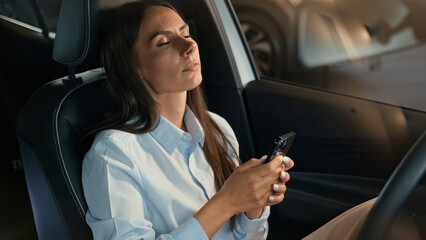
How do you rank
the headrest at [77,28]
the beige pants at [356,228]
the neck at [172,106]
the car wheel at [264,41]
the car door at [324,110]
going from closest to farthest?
1. the beige pants at [356,228]
2. the headrest at [77,28]
3. the neck at [172,106]
4. the car door at [324,110]
5. the car wheel at [264,41]

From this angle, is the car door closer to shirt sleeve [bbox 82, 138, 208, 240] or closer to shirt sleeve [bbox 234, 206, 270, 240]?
shirt sleeve [bbox 234, 206, 270, 240]

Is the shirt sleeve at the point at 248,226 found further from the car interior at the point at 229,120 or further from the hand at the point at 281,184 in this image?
the car interior at the point at 229,120

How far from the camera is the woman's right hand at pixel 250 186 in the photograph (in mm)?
1054

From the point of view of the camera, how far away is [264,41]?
1897mm

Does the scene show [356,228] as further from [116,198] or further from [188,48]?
[188,48]

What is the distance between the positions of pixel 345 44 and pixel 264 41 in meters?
0.35

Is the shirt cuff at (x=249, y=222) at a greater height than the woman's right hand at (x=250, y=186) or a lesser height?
lesser

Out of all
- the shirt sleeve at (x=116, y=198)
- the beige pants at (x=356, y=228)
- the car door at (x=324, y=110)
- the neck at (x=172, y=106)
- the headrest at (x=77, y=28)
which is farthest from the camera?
the car door at (x=324, y=110)

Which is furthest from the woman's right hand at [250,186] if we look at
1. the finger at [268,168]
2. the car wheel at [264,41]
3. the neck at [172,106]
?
the car wheel at [264,41]

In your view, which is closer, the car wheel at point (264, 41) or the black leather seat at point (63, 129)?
the black leather seat at point (63, 129)

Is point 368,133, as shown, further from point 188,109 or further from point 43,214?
point 43,214

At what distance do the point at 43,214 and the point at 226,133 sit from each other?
616mm

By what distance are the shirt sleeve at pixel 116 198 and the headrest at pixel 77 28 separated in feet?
0.86

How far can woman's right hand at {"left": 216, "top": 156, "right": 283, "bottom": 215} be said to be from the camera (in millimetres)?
1054
